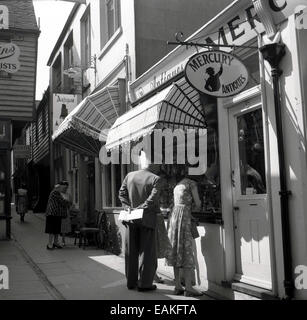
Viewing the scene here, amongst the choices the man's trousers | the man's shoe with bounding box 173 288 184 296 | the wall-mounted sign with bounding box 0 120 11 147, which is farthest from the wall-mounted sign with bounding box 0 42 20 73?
the man's shoe with bounding box 173 288 184 296

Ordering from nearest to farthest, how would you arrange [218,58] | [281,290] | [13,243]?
[281,290] → [218,58] → [13,243]

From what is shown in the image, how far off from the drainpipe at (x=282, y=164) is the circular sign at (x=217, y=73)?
0.43m

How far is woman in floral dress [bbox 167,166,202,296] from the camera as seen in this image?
602 cm

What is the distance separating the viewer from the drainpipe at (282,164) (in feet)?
15.6

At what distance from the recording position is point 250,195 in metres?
5.77

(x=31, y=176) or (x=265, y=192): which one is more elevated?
(x=31, y=176)

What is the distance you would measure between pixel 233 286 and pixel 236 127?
2.13 metres

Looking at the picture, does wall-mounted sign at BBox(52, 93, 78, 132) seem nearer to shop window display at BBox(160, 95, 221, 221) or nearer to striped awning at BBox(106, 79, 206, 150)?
striped awning at BBox(106, 79, 206, 150)

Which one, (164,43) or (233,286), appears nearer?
(233,286)

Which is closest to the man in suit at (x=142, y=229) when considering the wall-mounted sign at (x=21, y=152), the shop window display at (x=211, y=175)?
the shop window display at (x=211, y=175)

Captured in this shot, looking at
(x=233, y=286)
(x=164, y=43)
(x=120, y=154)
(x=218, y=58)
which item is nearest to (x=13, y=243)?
(x=120, y=154)

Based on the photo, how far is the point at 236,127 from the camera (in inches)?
241

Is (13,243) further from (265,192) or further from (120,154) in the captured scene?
(265,192)

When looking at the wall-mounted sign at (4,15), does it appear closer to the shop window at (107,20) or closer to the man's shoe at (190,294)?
the shop window at (107,20)
